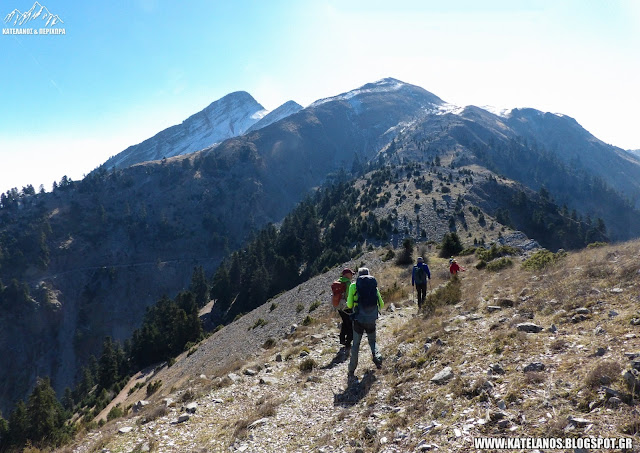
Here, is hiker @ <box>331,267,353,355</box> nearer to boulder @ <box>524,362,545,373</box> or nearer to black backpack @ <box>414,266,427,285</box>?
black backpack @ <box>414,266,427,285</box>

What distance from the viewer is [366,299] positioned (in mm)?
9383

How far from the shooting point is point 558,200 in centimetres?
18112

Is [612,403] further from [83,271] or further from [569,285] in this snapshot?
[83,271]

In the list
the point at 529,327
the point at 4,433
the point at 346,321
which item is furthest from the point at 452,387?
the point at 4,433

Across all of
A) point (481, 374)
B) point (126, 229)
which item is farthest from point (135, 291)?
point (481, 374)

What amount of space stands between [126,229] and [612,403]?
542ft

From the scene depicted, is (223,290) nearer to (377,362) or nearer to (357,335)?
(377,362)

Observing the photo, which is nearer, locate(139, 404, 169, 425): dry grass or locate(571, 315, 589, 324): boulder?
locate(571, 315, 589, 324): boulder

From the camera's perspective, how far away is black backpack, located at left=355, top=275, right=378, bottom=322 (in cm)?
938

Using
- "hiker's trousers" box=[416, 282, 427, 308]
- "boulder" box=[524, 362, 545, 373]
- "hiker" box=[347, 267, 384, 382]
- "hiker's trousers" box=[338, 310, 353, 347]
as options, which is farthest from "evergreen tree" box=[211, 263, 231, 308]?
"boulder" box=[524, 362, 545, 373]

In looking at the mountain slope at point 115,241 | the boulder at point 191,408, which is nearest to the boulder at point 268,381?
the boulder at point 191,408

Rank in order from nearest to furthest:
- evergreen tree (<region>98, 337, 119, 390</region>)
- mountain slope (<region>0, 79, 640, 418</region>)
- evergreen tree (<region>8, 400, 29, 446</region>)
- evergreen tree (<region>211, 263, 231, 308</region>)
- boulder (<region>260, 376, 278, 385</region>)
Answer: boulder (<region>260, 376, 278, 385</region>) → evergreen tree (<region>8, 400, 29, 446</region>) → evergreen tree (<region>98, 337, 119, 390</region>) → evergreen tree (<region>211, 263, 231, 308</region>) → mountain slope (<region>0, 79, 640, 418</region>)

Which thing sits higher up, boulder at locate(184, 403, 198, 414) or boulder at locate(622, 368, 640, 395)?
boulder at locate(622, 368, 640, 395)

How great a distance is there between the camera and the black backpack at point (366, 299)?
30.8 ft
